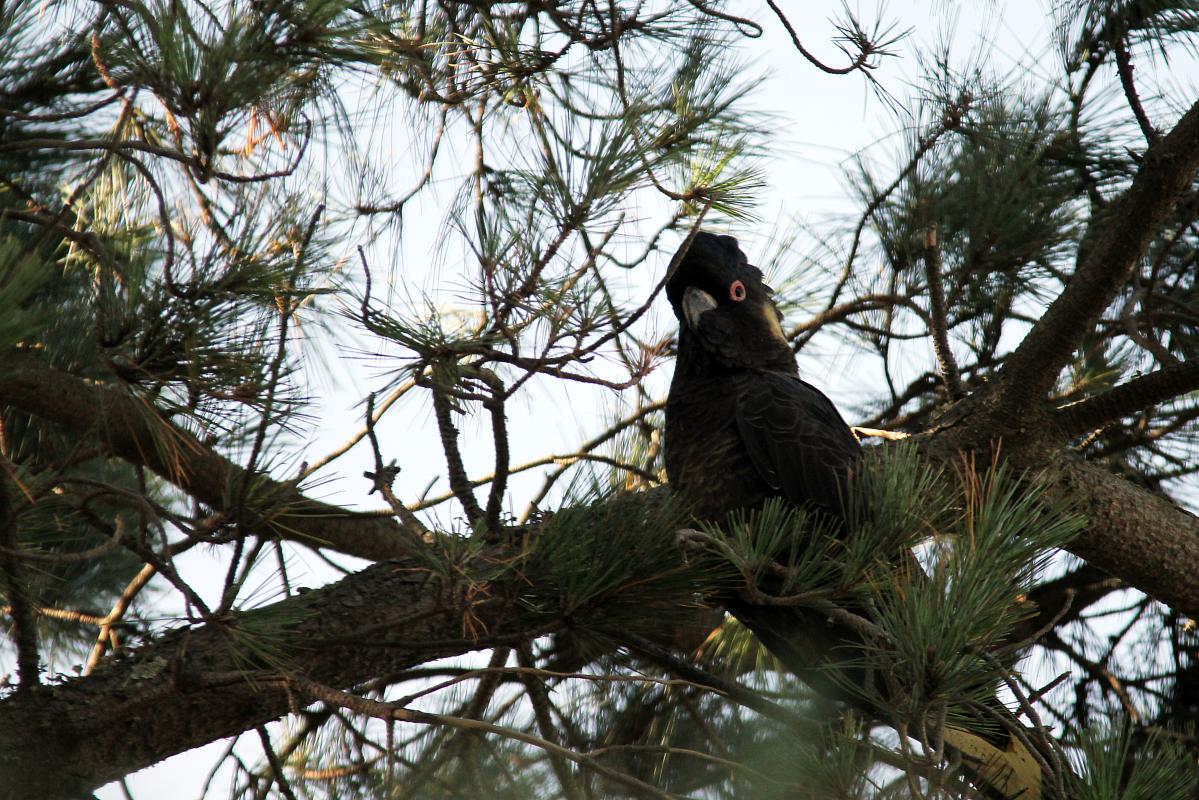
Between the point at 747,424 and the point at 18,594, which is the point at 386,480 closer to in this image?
the point at 18,594

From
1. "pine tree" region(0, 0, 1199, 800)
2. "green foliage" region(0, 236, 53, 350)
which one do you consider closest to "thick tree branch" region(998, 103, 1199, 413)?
"pine tree" region(0, 0, 1199, 800)

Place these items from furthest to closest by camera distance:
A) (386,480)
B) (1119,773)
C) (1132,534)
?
(1132,534) → (386,480) → (1119,773)

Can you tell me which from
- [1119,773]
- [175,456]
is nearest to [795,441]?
[1119,773]

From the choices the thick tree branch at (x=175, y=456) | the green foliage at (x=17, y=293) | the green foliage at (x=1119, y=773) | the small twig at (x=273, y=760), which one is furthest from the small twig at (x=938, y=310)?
the green foliage at (x=17, y=293)

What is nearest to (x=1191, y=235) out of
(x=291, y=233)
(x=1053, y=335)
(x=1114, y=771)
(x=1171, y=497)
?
(x=1171, y=497)

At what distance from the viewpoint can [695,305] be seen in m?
3.22

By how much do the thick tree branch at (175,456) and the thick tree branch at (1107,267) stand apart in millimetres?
1746

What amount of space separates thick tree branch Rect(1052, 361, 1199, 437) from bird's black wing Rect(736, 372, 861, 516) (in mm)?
591

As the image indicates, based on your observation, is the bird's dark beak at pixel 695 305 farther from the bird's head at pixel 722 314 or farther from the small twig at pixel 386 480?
A: the small twig at pixel 386 480

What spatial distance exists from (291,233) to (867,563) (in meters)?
1.42

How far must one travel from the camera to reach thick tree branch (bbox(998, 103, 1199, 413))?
246cm

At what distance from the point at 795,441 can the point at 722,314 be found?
602 millimetres

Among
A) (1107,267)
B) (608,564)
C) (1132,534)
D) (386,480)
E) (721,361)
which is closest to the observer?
(386,480)

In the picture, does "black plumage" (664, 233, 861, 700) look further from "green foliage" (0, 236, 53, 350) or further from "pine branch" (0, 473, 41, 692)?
"green foliage" (0, 236, 53, 350)
